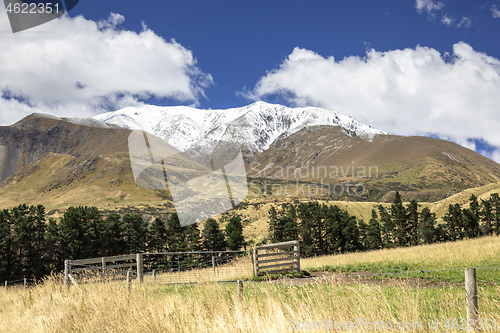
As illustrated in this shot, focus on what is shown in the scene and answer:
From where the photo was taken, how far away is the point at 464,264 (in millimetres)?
14109

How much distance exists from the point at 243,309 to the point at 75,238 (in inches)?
1682

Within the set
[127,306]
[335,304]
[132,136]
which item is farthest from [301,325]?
[132,136]

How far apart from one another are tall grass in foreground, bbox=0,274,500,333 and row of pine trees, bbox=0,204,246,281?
29.2 metres

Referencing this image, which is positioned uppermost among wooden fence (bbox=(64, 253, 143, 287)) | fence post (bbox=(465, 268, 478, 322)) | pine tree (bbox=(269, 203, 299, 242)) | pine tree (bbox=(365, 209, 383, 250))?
fence post (bbox=(465, 268, 478, 322))

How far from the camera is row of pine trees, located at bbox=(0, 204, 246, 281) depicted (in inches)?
1470

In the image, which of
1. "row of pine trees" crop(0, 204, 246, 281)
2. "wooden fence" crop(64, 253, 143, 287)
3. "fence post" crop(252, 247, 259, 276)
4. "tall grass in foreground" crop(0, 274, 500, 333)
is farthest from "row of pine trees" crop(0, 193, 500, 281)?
"tall grass in foreground" crop(0, 274, 500, 333)

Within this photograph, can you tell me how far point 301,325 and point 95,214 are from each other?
45.0m

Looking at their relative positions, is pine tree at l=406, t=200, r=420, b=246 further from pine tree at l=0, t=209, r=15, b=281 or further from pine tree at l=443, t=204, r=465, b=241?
pine tree at l=0, t=209, r=15, b=281

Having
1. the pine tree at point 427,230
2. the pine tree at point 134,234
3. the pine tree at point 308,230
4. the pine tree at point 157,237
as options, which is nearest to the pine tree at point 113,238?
the pine tree at point 134,234

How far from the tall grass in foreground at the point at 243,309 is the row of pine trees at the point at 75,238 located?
29168 mm

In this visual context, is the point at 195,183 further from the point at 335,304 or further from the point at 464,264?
the point at 335,304

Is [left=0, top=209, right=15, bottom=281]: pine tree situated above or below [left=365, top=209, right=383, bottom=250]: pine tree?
above

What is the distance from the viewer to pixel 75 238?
1654 inches

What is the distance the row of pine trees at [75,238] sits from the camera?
37344 millimetres
